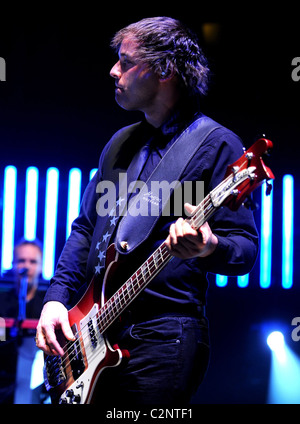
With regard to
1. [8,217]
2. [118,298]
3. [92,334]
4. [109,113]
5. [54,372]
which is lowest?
[54,372]

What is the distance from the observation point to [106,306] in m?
1.84

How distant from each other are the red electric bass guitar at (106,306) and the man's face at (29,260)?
1932 millimetres

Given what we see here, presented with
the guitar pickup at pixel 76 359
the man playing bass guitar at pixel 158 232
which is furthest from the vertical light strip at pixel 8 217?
the guitar pickup at pixel 76 359

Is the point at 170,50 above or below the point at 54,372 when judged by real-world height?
above

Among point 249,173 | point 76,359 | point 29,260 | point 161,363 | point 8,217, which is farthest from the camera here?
point 8,217

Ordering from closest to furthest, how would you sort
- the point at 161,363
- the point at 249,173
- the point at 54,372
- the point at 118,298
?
the point at 249,173
the point at 161,363
the point at 118,298
the point at 54,372

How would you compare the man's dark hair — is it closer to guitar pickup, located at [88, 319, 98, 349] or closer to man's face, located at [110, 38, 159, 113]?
man's face, located at [110, 38, 159, 113]

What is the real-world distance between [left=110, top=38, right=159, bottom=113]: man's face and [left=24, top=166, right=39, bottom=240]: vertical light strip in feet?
7.35

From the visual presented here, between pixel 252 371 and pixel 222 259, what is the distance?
9.58ft

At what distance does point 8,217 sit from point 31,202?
0.21 meters

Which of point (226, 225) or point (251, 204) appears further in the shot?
point (226, 225)

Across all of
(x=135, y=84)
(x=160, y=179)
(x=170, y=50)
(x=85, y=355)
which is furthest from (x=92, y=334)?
(x=170, y=50)

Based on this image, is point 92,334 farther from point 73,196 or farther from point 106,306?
point 73,196
